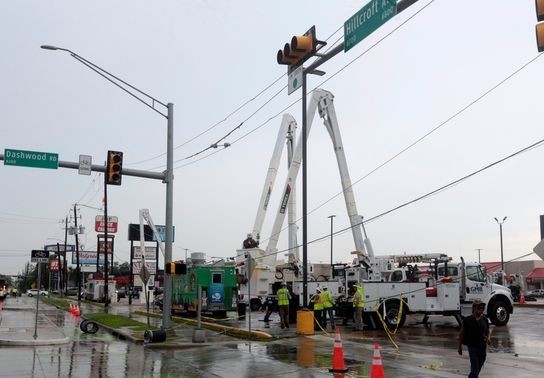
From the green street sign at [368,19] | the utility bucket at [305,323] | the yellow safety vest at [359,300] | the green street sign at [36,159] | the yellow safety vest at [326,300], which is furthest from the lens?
the yellow safety vest at [326,300]

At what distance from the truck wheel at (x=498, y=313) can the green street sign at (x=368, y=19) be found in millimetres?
15455

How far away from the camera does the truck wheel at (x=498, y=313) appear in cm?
2289

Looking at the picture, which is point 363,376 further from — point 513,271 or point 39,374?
point 513,271

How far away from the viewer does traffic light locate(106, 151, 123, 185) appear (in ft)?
62.7

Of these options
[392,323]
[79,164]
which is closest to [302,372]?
[392,323]

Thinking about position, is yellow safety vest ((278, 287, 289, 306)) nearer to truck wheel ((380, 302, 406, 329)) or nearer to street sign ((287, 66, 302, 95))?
truck wheel ((380, 302, 406, 329))

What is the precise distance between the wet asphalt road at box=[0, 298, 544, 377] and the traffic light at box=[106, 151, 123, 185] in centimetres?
518

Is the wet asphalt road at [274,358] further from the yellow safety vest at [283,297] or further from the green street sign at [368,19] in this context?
the green street sign at [368,19]

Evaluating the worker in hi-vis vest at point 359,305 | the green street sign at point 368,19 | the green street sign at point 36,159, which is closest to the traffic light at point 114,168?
the green street sign at point 36,159

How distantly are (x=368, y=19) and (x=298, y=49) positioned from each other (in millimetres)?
2815

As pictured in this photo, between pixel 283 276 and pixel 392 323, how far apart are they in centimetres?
1128

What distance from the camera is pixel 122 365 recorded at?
13117 mm

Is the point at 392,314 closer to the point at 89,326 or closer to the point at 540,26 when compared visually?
the point at 89,326

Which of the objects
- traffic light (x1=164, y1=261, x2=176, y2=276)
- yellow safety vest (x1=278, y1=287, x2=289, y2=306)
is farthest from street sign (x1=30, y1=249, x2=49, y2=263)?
yellow safety vest (x1=278, y1=287, x2=289, y2=306)
